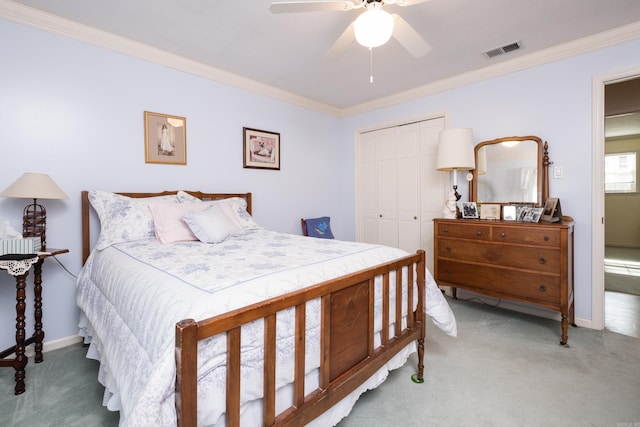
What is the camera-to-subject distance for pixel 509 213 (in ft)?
9.46

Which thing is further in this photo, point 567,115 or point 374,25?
point 567,115

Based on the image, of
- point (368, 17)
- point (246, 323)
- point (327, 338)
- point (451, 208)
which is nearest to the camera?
point (246, 323)

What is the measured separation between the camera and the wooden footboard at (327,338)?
2.79 ft

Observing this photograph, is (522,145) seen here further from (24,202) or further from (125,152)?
(24,202)

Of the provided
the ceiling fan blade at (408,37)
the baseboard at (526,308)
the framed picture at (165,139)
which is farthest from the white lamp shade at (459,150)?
the framed picture at (165,139)

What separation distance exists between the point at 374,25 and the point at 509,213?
2.25m

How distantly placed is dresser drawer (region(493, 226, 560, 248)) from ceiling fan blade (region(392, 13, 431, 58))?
1647 mm

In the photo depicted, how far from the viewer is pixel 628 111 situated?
11.5 feet

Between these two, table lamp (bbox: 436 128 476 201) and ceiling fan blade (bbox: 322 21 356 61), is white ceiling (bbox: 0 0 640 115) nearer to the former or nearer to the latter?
ceiling fan blade (bbox: 322 21 356 61)

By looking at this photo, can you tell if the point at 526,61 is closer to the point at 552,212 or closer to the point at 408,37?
the point at 552,212

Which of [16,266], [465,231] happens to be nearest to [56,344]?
[16,266]

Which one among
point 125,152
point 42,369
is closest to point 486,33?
point 125,152

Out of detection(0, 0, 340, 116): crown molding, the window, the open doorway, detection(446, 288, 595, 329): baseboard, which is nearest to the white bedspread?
detection(446, 288, 595, 329): baseboard

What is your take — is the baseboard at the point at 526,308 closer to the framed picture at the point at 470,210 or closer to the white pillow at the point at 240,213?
the framed picture at the point at 470,210
